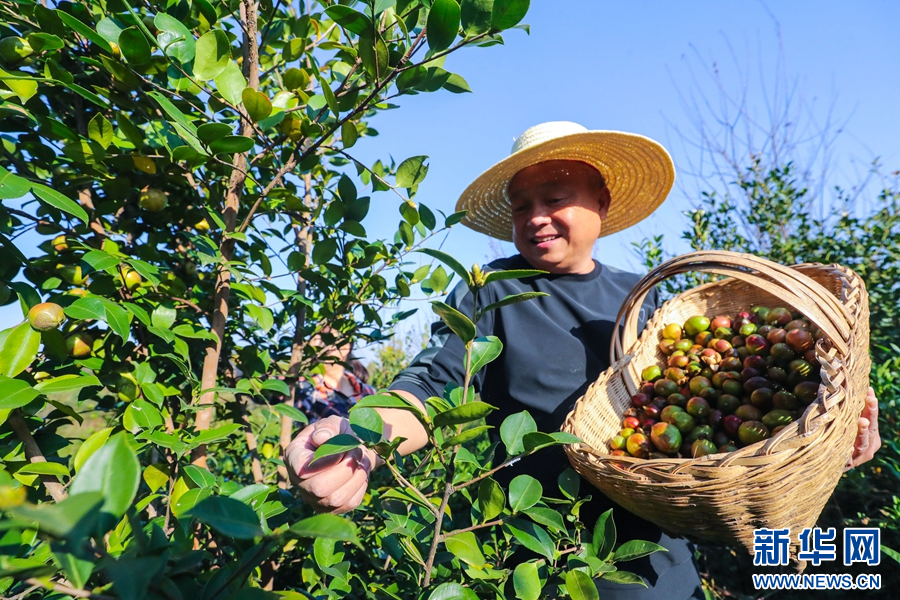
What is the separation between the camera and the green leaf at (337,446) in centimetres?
75

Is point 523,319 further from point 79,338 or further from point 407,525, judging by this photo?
point 79,338

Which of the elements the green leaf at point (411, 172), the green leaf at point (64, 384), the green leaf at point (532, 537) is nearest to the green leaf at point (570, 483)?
the green leaf at point (532, 537)

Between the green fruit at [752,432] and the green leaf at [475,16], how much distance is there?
1.05 meters

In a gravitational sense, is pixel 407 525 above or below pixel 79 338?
below

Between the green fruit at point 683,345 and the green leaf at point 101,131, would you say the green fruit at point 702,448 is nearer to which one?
the green fruit at point 683,345

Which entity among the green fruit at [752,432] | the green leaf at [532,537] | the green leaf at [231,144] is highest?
the green leaf at [231,144]

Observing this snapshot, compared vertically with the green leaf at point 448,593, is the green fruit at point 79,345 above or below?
above

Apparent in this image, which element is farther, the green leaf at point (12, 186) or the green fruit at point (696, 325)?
the green fruit at point (696, 325)

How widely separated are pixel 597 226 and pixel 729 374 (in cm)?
63

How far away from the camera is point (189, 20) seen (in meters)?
1.20

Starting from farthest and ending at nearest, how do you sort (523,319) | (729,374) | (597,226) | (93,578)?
(597,226)
(523,319)
(729,374)
(93,578)

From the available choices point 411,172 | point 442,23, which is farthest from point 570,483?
point 442,23

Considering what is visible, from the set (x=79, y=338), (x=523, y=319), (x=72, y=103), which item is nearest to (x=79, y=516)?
(x=79, y=338)

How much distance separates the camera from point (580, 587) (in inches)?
33.5
